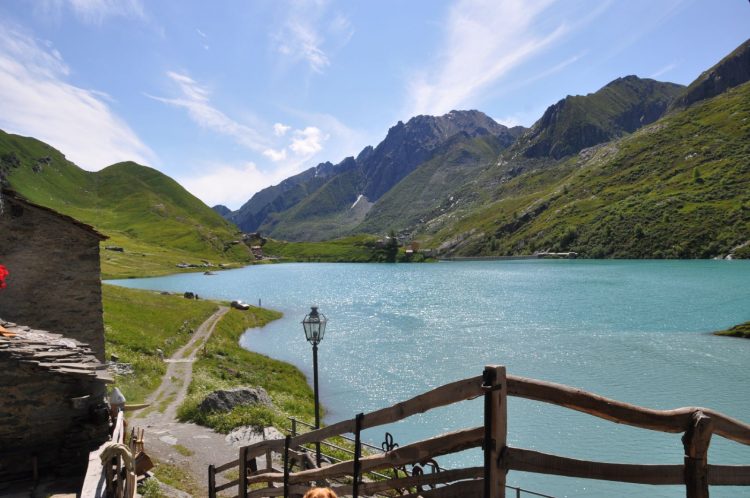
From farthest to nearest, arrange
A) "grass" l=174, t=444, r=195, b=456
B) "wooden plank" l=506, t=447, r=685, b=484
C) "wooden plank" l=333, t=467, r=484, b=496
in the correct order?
"grass" l=174, t=444, r=195, b=456 < "wooden plank" l=333, t=467, r=484, b=496 < "wooden plank" l=506, t=447, r=685, b=484

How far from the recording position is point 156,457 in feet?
66.5

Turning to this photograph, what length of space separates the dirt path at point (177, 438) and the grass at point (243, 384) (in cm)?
83

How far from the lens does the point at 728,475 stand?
3980 millimetres

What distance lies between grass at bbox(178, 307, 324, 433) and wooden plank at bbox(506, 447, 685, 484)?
22488 mm

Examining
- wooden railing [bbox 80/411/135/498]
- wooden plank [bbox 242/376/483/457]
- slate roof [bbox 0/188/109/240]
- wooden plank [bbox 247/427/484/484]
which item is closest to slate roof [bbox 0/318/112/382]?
wooden railing [bbox 80/411/135/498]

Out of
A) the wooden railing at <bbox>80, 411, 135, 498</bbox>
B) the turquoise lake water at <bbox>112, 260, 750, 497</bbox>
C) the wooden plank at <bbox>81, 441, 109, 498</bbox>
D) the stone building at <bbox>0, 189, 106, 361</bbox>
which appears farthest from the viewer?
the turquoise lake water at <bbox>112, 260, 750, 497</bbox>

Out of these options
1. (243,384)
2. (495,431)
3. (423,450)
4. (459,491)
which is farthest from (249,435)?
(495,431)

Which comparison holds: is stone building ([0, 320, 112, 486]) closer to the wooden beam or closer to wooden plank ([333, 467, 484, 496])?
the wooden beam

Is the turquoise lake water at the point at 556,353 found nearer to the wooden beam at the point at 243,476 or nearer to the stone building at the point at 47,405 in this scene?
the wooden beam at the point at 243,476

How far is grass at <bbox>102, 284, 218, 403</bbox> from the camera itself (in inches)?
1341

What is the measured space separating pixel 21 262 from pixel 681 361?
5235cm

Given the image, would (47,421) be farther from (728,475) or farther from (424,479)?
(728,475)

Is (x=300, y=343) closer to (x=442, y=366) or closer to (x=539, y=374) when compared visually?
(x=442, y=366)

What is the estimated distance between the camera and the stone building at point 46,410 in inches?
474
